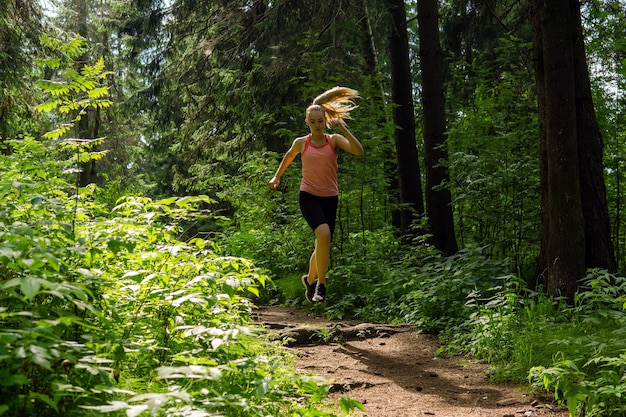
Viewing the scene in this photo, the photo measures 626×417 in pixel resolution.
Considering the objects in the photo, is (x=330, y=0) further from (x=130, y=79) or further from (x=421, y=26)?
(x=130, y=79)

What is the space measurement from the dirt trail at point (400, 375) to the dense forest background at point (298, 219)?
22 centimetres

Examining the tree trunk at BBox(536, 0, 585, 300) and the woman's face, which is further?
the woman's face

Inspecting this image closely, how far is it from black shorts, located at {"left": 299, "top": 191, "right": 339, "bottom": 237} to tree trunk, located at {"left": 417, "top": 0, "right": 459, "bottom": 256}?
397cm

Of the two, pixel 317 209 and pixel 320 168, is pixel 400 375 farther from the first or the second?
pixel 320 168

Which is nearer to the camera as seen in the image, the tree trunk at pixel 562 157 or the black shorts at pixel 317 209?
the tree trunk at pixel 562 157

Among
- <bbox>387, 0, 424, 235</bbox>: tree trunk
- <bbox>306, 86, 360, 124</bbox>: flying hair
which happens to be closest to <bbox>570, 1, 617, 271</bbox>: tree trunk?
<bbox>306, 86, 360, 124</bbox>: flying hair

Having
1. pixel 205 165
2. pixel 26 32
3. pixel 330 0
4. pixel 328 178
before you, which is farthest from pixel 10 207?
pixel 205 165

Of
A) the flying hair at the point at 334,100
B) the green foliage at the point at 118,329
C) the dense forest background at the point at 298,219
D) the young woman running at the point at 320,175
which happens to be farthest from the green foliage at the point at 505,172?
the green foliage at the point at 118,329

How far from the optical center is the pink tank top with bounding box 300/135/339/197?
646 cm

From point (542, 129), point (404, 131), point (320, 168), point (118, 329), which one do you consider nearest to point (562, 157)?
point (542, 129)

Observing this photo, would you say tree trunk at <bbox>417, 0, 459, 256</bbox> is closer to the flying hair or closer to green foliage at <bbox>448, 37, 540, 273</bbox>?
green foliage at <bbox>448, 37, 540, 273</bbox>

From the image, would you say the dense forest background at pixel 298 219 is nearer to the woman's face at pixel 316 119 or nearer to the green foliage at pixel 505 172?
the green foliage at pixel 505 172

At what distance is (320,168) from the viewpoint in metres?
6.47

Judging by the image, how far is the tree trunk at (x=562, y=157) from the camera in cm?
588
